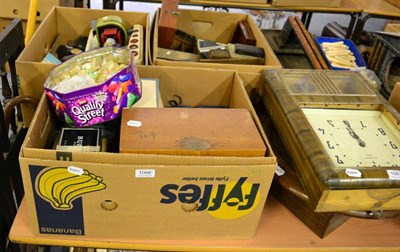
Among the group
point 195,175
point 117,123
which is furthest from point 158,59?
point 195,175

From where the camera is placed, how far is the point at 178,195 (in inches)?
37.7

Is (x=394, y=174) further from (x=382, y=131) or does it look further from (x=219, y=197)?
(x=219, y=197)

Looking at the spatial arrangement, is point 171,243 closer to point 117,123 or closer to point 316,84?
point 117,123

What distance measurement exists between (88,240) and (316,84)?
32.2 inches

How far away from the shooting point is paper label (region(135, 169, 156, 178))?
2.96 ft

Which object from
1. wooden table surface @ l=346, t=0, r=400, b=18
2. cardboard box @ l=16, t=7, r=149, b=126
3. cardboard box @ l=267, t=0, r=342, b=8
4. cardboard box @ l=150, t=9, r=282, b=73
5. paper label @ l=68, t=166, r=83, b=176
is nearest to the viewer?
paper label @ l=68, t=166, r=83, b=176

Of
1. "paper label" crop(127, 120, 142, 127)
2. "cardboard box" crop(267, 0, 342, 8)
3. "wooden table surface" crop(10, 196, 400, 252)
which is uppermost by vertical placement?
"cardboard box" crop(267, 0, 342, 8)

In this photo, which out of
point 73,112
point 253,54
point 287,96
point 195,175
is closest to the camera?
point 195,175

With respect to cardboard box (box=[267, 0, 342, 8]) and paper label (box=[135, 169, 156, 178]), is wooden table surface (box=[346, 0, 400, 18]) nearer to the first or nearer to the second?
cardboard box (box=[267, 0, 342, 8])

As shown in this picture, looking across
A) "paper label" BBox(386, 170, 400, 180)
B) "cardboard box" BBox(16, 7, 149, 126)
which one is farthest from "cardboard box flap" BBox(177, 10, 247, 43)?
"paper label" BBox(386, 170, 400, 180)

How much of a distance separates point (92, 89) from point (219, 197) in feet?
1.38

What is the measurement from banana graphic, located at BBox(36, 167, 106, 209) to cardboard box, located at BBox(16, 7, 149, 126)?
445mm

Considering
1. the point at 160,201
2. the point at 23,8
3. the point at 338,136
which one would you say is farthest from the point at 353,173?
the point at 23,8

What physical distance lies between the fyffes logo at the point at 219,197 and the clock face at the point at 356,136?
22 cm
